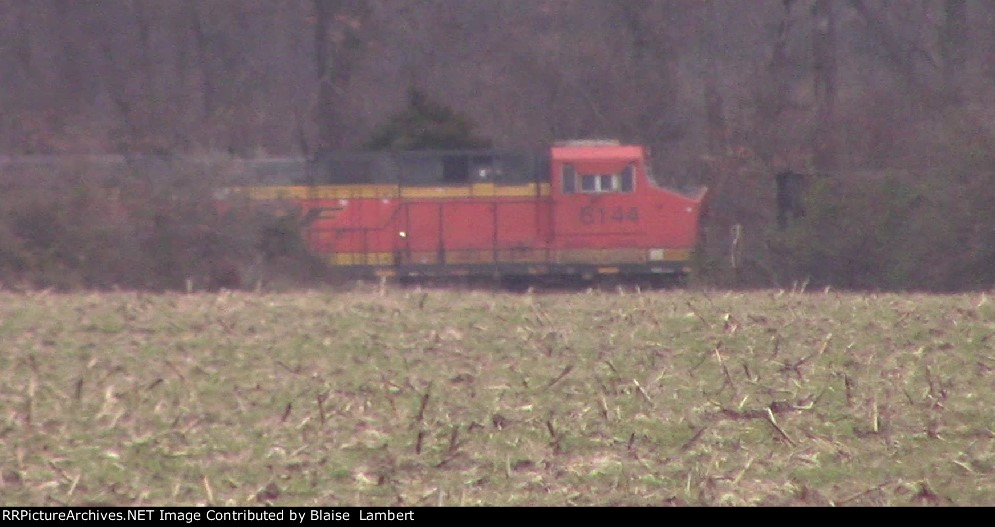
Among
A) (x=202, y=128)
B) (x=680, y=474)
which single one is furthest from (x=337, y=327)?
(x=202, y=128)

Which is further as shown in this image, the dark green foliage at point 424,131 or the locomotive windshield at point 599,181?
the dark green foliage at point 424,131

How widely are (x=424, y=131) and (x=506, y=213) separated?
12.3 feet

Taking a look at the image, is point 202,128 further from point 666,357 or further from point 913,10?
point 666,357

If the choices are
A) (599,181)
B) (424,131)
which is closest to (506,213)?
(599,181)

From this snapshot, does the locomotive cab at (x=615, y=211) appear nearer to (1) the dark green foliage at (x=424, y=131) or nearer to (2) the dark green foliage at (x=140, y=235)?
(1) the dark green foliage at (x=424, y=131)

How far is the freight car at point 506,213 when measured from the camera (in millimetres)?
24078

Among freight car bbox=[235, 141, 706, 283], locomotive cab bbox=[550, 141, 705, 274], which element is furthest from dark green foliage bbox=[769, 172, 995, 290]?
freight car bbox=[235, 141, 706, 283]

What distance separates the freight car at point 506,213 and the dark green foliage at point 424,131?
2.63 m

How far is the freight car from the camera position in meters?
24.1

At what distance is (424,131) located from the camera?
27094mm

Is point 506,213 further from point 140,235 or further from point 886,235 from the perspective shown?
point 140,235

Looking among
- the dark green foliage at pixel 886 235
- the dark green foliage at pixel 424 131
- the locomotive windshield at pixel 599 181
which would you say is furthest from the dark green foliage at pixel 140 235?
the dark green foliage at pixel 424 131
